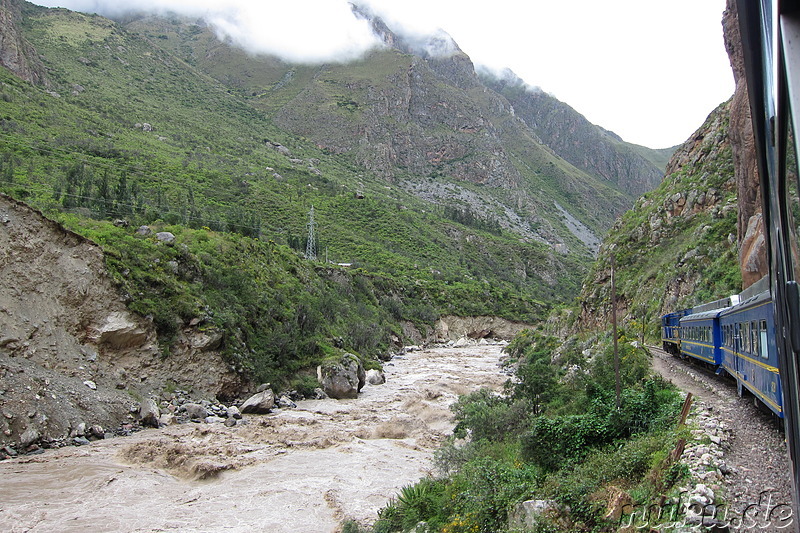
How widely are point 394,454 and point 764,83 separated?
690 inches

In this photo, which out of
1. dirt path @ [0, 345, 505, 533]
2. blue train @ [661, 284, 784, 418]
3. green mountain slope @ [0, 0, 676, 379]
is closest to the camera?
blue train @ [661, 284, 784, 418]

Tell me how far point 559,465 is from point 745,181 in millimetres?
21219

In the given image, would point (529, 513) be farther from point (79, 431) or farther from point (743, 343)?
point (79, 431)

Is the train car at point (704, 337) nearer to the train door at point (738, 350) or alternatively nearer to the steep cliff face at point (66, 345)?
the train door at point (738, 350)

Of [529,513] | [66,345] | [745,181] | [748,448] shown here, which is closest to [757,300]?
[748,448]

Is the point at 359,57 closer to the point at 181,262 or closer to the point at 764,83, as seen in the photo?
the point at 181,262

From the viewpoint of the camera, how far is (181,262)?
26.6m

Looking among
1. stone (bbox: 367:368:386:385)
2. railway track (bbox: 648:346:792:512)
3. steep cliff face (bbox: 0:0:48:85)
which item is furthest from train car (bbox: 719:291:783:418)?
steep cliff face (bbox: 0:0:48:85)

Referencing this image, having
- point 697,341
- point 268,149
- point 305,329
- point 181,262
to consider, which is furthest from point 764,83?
point 268,149

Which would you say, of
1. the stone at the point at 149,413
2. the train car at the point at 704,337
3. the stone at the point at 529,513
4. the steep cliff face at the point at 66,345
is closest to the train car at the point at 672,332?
the train car at the point at 704,337

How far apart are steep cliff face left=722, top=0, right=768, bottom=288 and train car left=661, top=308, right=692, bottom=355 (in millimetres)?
3668

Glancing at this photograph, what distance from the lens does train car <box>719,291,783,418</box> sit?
8.61 metres

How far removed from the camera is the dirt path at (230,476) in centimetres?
1246

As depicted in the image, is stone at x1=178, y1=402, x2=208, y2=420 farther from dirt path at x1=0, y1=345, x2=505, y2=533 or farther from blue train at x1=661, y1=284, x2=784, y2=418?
blue train at x1=661, y1=284, x2=784, y2=418
